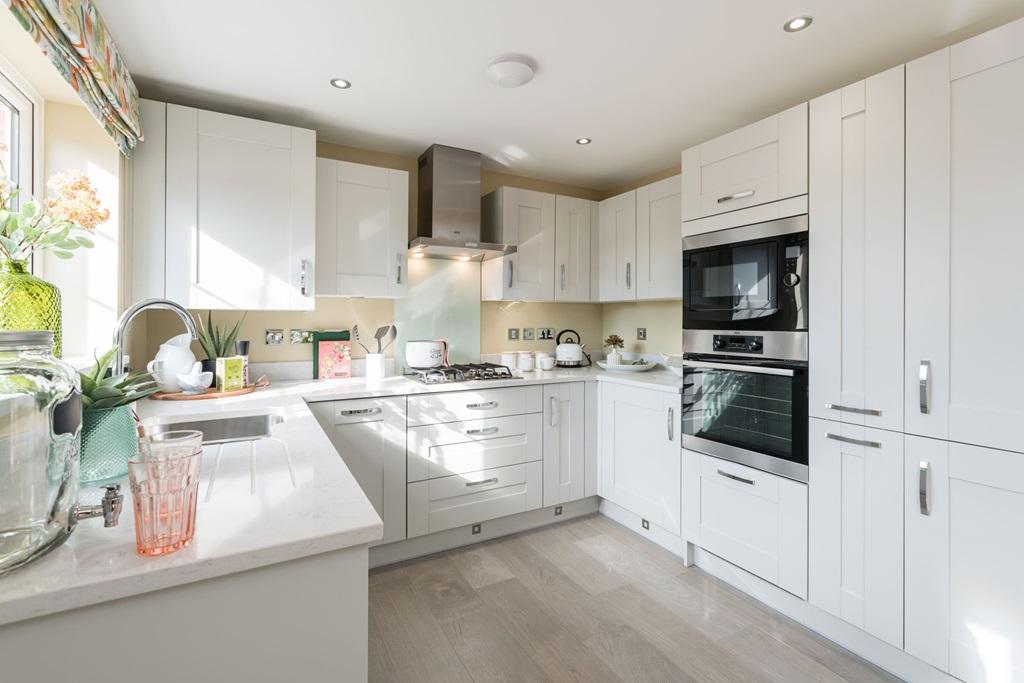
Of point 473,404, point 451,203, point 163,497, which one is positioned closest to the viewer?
point 163,497

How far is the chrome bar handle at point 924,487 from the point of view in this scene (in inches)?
63.1

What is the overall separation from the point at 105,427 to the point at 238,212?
1592 mm

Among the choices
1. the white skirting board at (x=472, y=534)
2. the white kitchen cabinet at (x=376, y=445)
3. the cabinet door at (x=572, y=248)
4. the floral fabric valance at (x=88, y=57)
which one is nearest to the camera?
the floral fabric valance at (x=88, y=57)

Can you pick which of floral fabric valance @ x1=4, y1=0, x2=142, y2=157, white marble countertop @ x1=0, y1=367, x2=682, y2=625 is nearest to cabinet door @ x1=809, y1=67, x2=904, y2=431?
white marble countertop @ x1=0, y1=367, x2=682, y2=625

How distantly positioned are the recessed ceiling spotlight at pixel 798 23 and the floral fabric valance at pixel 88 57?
2.23m

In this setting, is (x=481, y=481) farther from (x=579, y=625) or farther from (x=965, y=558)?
(x=965, y=558)

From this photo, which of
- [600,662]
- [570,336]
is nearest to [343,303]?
[570,336]

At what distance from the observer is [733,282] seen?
2.20 m

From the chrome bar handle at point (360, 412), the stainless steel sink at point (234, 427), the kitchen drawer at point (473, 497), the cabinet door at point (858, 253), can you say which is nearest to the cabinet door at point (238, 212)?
the chrome bar handle at point (360, 412)

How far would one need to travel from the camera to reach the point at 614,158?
3.13 m

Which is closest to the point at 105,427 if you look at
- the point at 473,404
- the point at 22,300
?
the point at 22,300

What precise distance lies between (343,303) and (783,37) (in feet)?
8.20

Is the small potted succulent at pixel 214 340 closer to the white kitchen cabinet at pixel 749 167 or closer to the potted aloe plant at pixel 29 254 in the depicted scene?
the potted aloe plant at pixel 29 254

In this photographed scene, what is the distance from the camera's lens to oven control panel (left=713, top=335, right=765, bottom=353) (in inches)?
82.7
